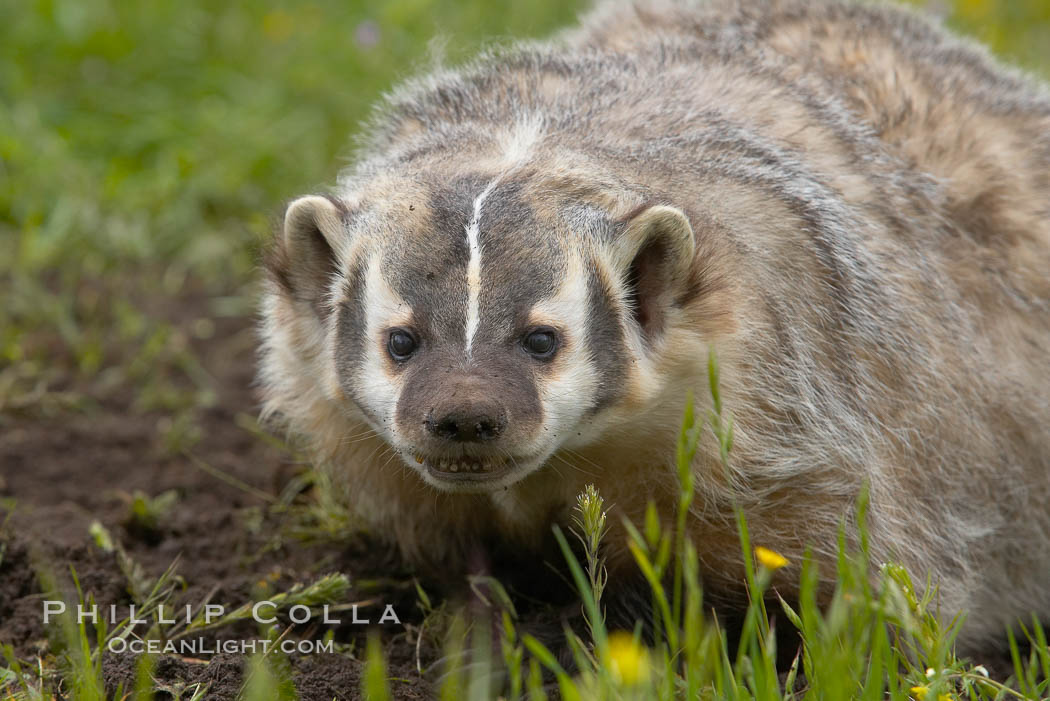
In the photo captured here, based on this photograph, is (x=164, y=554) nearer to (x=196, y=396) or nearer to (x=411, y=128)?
(x=196, y=396)

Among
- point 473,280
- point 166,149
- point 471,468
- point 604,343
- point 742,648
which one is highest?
point 166,149

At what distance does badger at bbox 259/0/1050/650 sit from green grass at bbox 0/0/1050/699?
353mm

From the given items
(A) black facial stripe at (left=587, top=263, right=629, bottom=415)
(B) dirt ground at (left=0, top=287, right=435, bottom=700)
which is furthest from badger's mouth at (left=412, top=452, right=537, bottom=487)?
(B) dirt ground at (left=0, top=287, right=435, bottom=700)

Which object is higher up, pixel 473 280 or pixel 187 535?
pixel 473 280

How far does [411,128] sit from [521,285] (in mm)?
1319

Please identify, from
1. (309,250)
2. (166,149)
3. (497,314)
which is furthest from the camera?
(166,149)

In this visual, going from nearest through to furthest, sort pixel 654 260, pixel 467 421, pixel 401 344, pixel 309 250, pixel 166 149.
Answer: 1. pixel 467 421
2. pixel 401 344
3. pixel 654 260
4. pixel 309 250
5. pixel 166 149

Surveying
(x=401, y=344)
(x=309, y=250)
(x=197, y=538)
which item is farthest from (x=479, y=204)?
(x=197, y=538)

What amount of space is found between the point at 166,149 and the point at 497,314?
416 centimetres

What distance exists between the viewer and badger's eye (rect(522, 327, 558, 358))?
3158 mm

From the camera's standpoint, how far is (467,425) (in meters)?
2.98

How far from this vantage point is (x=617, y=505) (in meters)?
3.61

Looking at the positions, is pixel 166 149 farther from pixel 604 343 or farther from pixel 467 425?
pixel 467 425

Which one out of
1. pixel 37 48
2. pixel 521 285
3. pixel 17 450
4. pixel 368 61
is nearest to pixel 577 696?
pixel 521 285
